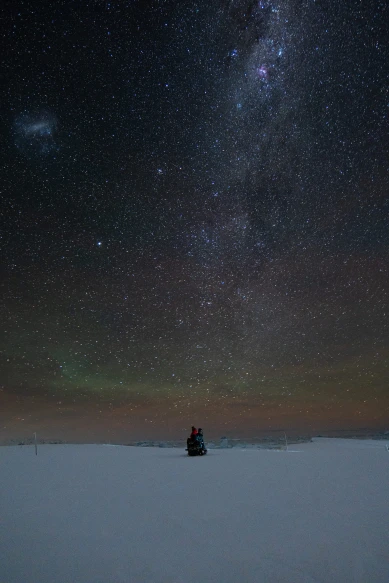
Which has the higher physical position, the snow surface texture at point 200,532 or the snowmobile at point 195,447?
the snow surface texture at point 200,532

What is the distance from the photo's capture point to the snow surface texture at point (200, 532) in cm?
347

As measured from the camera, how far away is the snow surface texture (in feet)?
11.4

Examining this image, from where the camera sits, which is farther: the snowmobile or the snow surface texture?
the snowmobile

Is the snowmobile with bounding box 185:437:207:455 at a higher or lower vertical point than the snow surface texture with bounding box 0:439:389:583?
lower

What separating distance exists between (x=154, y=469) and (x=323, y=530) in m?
8.09

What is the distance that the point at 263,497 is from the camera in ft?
21.7

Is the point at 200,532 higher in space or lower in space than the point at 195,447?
higher

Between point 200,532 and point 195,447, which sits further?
point 195,447

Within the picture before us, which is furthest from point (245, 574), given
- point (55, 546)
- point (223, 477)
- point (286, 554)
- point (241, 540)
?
point (223, 477)

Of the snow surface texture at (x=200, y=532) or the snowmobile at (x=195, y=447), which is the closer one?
the snow surface texture at (x=200, y=532)

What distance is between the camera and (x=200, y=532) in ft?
15.2

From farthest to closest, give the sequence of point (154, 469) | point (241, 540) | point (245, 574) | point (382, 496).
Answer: point (154, 469) → point (382, 496) → point (241, 540) → point (245, 574)

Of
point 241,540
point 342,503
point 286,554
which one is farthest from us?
point 342,503

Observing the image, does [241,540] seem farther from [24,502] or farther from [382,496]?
[24,502]
